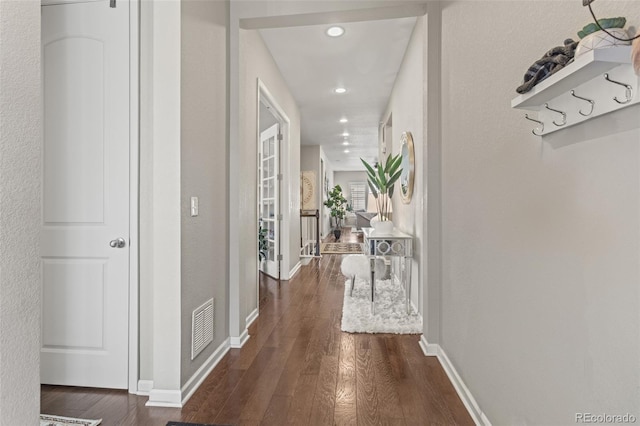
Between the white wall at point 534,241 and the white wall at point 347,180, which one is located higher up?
the white wall at point 347,180

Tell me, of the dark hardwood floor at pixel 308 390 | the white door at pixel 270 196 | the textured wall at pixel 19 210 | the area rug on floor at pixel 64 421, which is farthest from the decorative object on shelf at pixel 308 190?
the textured wall at pixel 19 210

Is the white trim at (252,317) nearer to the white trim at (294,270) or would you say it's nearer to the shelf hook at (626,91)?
the white trim at (294,270)

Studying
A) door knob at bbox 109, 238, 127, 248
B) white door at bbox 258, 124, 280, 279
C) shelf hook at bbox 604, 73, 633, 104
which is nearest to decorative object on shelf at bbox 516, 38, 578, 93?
shelf hook at bbox 604, 73, 633, 104

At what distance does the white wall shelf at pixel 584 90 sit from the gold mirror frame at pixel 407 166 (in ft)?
7.97

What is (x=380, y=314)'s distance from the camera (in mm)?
3328

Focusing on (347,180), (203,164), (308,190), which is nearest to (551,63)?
(203,164)

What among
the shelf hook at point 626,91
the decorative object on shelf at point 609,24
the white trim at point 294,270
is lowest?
the white trim at point 294,270

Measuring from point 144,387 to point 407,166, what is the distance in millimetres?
2985

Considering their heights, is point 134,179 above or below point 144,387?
above

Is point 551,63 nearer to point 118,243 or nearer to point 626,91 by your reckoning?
point 626,91

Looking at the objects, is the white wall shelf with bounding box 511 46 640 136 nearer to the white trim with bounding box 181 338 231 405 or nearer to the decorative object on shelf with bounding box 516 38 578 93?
the decorative object on shelf with bounding box 516 38 578 93

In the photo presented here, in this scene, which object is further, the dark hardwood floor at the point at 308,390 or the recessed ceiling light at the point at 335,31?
the recessed ceiling light at the point at 335,31

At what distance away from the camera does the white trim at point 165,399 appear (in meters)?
1.87

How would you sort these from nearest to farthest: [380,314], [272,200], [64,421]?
[64,421] → [380,314] → [272,200]
